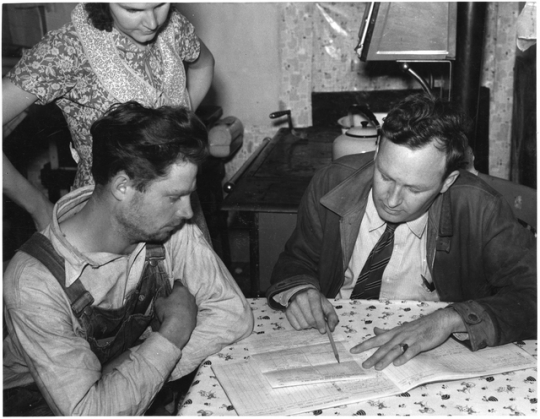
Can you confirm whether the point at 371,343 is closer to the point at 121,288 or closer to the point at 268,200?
the point at 121,288

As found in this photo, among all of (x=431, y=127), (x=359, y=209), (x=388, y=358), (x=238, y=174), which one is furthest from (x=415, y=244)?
(x=238, y=174)

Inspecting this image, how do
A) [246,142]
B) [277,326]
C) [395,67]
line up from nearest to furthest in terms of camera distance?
[277,326]
[395,67]
[246,142]

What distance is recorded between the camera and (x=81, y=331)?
1635 millimetres

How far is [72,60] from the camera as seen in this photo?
2096 millimetres

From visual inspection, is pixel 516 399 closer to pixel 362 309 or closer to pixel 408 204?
pixel 362 309

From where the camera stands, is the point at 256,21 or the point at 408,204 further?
the point at 256,21

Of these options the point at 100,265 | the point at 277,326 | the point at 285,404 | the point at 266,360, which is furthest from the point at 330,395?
the point at 100,265

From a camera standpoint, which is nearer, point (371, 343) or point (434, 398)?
point (434, 398)

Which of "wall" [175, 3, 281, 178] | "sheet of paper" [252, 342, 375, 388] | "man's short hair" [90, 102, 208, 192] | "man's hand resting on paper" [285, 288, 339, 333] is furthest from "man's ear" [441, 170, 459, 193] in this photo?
"wall" [175, 3, 281, 178]

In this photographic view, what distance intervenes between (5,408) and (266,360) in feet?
2.30

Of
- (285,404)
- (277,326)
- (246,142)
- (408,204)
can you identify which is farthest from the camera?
(246,142)

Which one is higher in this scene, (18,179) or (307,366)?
(18,179)

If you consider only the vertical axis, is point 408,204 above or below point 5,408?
above

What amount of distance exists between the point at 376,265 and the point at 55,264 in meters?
1.12
